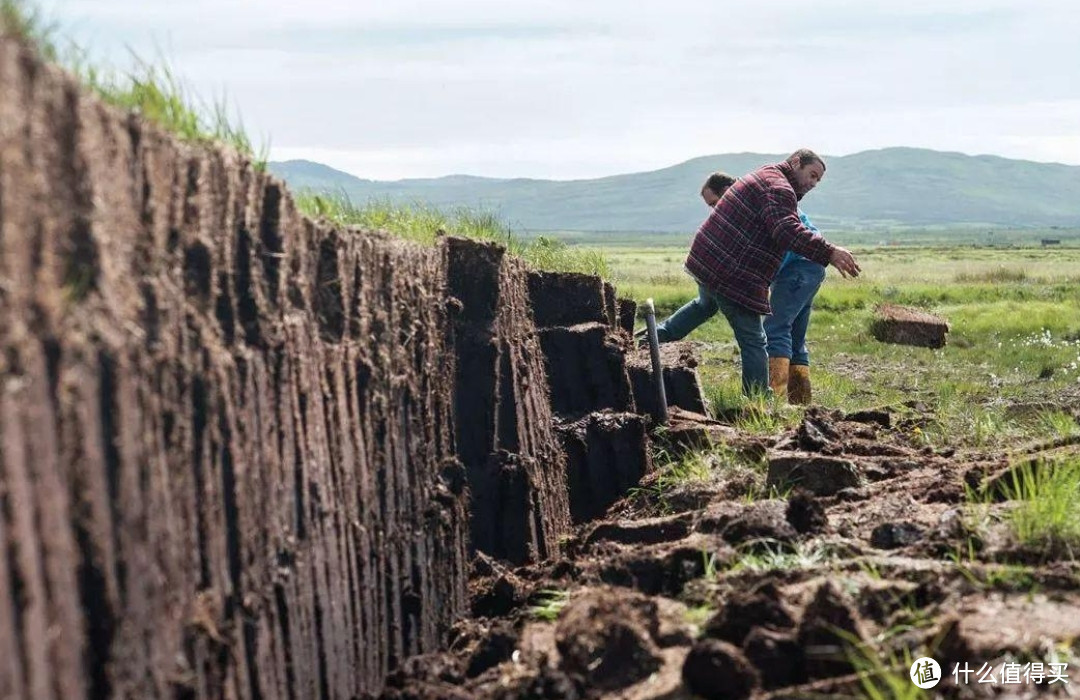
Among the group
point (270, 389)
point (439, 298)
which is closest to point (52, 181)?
point (270, 389)

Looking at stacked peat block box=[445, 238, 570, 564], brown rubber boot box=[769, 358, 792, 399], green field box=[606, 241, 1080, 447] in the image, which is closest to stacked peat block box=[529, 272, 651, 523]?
stacked peat block box=[445, 238, 570, 564]

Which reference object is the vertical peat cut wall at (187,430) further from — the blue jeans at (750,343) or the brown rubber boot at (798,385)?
the brown rubber boot at (798,385)

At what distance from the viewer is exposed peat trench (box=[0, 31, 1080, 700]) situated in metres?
2.96

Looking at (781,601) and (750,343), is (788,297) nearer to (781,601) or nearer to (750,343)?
(750,343)

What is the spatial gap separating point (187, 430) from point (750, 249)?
24.3ft

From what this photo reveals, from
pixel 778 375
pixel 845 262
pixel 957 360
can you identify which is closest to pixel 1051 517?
pixel 845 262

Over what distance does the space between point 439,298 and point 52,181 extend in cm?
340

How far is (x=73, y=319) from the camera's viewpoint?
3.03 metres

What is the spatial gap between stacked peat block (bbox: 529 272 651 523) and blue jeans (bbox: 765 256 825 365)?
272cm

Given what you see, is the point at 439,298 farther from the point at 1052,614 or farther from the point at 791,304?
the point at 791,304

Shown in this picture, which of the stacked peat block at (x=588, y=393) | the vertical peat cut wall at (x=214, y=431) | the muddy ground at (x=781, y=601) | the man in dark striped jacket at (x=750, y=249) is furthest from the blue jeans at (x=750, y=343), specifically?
the vertical peat cut wall at (x=214, y=431)

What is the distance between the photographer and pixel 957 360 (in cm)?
1942

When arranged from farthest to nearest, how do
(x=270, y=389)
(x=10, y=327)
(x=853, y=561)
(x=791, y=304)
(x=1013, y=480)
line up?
Result: 1. (x=791, y=304)
2. (x=1013, y=480)
3. (x=853, y=561)
4. (x=270, y=389)
5. (x=10, y=327)

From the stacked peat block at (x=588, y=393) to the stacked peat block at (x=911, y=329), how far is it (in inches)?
526
